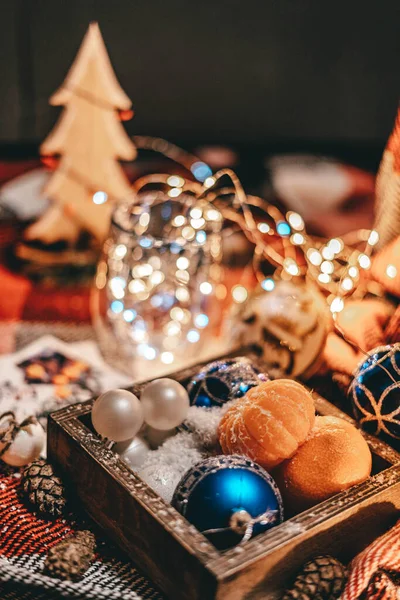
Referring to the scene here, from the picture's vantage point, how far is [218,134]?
6.53 feet

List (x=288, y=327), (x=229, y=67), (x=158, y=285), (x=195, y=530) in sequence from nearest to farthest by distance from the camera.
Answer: (x=195, y=530) → (x=288, y=327) → (x=158, y=285) → (x=229, y=67)

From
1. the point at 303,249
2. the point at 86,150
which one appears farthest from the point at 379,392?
the point at 86,150

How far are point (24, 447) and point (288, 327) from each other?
1.32ft

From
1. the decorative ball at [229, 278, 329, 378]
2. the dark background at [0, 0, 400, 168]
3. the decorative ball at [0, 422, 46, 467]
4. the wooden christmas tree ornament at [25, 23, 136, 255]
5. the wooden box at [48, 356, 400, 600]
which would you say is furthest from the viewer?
the dark background at [0, 0, 400, 168]

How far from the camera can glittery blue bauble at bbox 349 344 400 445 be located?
844mm

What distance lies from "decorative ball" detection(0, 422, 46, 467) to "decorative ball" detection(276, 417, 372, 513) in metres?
0.31

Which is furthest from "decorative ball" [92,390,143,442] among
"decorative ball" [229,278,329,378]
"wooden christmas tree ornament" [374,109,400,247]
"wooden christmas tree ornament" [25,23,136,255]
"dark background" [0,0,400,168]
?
"dark background" [0,0,400,168]

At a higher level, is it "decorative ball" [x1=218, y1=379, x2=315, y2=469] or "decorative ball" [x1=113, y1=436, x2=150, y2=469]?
"decorative ball" [x1=218, y1=379, x2=315, y2=469]

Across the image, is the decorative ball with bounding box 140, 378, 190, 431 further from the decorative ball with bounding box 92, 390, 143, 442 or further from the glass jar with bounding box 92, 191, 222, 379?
the glass jar with bounding box 92, 191, 222, 379

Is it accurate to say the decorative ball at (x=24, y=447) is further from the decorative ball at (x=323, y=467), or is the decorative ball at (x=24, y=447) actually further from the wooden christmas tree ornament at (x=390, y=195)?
the wooden christmas tree ornament at (x=390, y=195)

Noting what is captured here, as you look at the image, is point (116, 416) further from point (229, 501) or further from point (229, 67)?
point (229, 67)

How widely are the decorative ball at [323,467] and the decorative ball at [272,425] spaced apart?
0.05ft

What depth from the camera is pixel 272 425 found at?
31.1 inches

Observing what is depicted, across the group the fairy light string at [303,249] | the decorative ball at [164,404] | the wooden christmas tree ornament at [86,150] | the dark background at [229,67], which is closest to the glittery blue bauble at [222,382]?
the decorative ball at [164,404]
